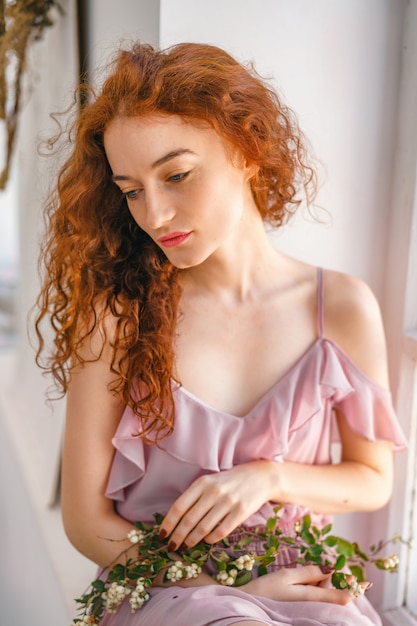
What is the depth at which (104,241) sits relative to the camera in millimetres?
1261

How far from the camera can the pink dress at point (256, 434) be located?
123cm

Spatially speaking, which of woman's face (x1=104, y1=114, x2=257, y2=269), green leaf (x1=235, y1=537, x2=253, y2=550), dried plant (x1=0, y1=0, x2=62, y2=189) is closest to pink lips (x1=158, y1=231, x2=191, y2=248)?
woman's face (x1=104, y1=114, x2=257, y2=269)

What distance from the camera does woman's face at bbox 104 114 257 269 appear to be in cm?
105

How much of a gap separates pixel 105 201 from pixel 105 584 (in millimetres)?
696

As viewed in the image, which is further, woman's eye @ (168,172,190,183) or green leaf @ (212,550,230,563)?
green leaf @ (212,550,230,563)

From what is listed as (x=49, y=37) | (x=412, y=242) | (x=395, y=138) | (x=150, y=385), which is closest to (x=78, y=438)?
(x=150, y=385)

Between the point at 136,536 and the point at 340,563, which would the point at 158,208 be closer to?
the point at 136,536

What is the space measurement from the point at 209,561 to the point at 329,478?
277 mm

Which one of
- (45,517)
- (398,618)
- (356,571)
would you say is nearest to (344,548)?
(356,571)

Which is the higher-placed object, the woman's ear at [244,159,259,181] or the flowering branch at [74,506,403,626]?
the woman's ear at [244,159,259,181]

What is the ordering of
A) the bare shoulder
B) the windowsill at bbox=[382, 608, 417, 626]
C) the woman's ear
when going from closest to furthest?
1. the woman's ear
2. the bare shoulder
3. the windowsill at bbox=[382, 608, 417, 626]

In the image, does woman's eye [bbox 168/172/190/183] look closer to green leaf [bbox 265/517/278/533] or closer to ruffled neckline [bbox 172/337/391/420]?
ruffled neckline [bbox 172/337/391/420]

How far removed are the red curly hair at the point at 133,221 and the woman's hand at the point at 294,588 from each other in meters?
0.31

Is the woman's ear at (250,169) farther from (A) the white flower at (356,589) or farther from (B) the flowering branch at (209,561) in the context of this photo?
(A) the white flower at (356,589)
